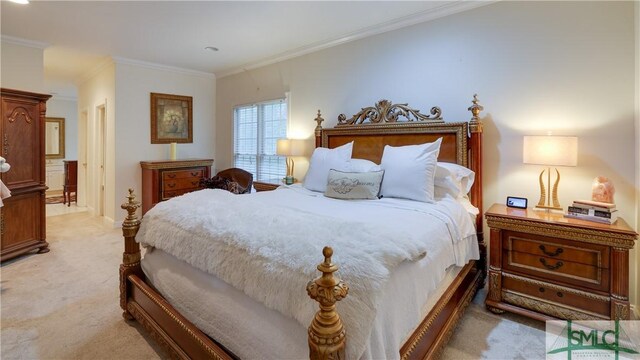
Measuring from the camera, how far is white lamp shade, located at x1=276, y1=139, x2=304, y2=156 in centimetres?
412

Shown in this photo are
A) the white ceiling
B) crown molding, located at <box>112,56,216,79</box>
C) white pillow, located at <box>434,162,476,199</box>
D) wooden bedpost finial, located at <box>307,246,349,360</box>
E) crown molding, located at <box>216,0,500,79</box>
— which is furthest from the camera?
crown molding, located at <box>112,56,216,79</box>

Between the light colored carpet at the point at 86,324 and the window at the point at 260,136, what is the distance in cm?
247

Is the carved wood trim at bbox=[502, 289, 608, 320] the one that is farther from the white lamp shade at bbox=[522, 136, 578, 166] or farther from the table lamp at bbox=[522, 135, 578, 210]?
the white lamp shade at bbox=[522, 136, 578, 166]

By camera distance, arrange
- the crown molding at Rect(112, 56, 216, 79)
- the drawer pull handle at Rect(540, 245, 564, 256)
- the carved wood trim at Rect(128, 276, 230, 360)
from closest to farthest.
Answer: the carved wood trim at Rect(128, 276, 230, 360) → the drawer pull handle at Rect(540, 245, 564, 256) → the crown molding at Rect(112, 56, 216, 79)

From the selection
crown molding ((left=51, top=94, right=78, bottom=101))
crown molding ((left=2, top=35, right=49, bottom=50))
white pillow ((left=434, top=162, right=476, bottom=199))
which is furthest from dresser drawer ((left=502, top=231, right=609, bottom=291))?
crown molding ((left=51, top=94, right=78, bottom=101))

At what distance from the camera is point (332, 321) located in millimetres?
969

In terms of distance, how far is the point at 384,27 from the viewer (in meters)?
3.44

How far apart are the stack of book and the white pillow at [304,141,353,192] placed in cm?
175

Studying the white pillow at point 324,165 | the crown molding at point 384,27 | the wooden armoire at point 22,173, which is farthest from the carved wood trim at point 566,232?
the wooden armoire at point 22,173

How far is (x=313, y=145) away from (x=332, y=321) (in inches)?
135

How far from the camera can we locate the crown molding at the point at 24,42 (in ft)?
12.6

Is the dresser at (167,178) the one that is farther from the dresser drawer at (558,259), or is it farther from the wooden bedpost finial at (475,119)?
the dresser drawer at (558,259)

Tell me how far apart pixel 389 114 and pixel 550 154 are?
1.52m

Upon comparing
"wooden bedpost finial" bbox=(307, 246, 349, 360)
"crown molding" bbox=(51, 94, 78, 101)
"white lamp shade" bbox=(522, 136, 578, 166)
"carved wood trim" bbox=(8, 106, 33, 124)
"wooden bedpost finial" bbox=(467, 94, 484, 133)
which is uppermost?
"crown molding" bbox=(51, 94, 78, 101)
